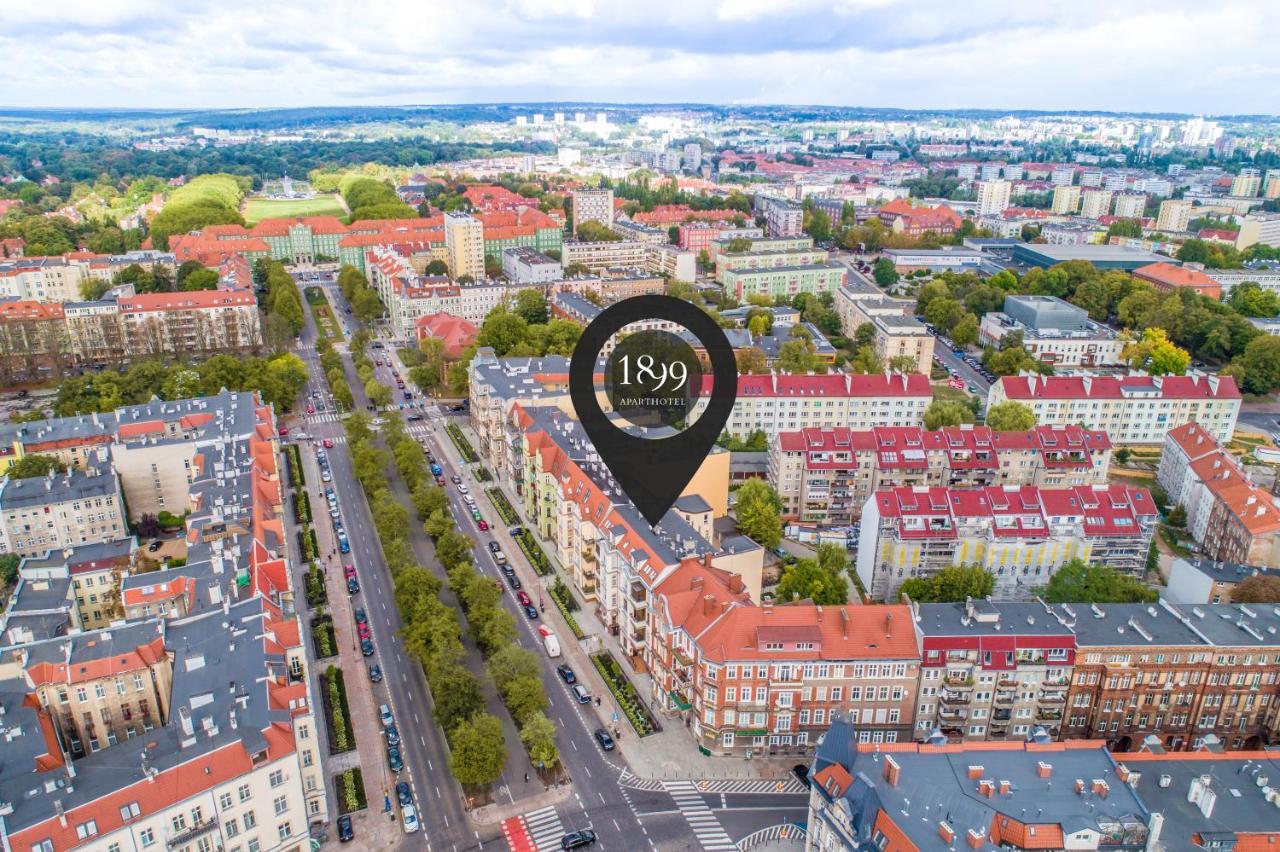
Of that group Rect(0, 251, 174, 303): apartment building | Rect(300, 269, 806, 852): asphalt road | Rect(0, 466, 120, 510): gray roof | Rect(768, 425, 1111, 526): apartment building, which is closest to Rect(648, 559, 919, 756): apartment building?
Rect(300, 269, 806, 852): asphalt road

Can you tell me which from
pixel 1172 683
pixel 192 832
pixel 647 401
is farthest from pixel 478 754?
pixel 1172 683

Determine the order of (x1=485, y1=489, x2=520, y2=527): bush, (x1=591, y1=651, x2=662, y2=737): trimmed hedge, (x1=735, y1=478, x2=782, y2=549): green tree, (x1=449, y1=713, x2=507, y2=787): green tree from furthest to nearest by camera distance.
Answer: (x1=485, y1=489, x2=520, y2=527): bush → (x1=735, y1=478, x2=782, y2=549): green tree → (x1=591, y1=651, x2=662, y2=737): trimmed hedge → (x1=449, y1=713, x2=507, y2=787): green tree

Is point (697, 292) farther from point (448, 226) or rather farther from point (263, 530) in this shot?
point (263, 530)

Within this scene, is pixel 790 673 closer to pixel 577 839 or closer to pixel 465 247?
pixel 577 839

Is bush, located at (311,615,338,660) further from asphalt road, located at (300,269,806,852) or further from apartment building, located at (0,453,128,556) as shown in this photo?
apartment building, located at (0,453,128,556)

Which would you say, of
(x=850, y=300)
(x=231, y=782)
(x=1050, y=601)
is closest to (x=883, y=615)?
(x=1050, y=601)
